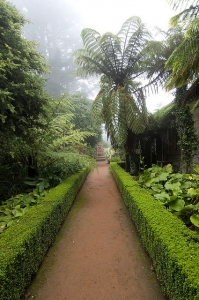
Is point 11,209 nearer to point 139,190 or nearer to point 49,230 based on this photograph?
point 49,230

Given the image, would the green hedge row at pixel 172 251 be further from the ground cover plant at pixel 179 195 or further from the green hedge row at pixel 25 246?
the green hedge row at pixel 25 246

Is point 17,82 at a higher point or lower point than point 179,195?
higher

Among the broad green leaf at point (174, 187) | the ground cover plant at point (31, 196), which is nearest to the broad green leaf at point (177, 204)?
the broad green leaf at point (174, 187)

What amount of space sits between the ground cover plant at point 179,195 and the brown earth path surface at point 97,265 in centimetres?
81

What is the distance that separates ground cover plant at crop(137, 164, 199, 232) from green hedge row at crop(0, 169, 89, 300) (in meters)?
1.95

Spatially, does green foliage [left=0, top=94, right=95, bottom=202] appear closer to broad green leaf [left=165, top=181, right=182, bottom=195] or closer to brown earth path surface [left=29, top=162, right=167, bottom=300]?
brown earth path surface [left=29, top=162, right=167, bottom=300]

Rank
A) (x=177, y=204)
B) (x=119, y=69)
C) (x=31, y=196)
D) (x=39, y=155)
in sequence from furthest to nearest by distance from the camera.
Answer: (x=119, y=69) → (x=39, y=155) → (x=31, y=196) → (x=177, y=204)

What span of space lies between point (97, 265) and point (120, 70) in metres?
5.75

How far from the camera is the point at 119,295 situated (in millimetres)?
1725

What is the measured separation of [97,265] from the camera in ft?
7.11

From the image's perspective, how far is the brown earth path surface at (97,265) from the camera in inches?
69.8

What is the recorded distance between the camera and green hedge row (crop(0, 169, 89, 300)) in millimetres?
1431

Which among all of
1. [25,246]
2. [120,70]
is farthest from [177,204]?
[120,70]

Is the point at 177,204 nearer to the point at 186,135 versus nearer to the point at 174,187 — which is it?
the point at 174,187
